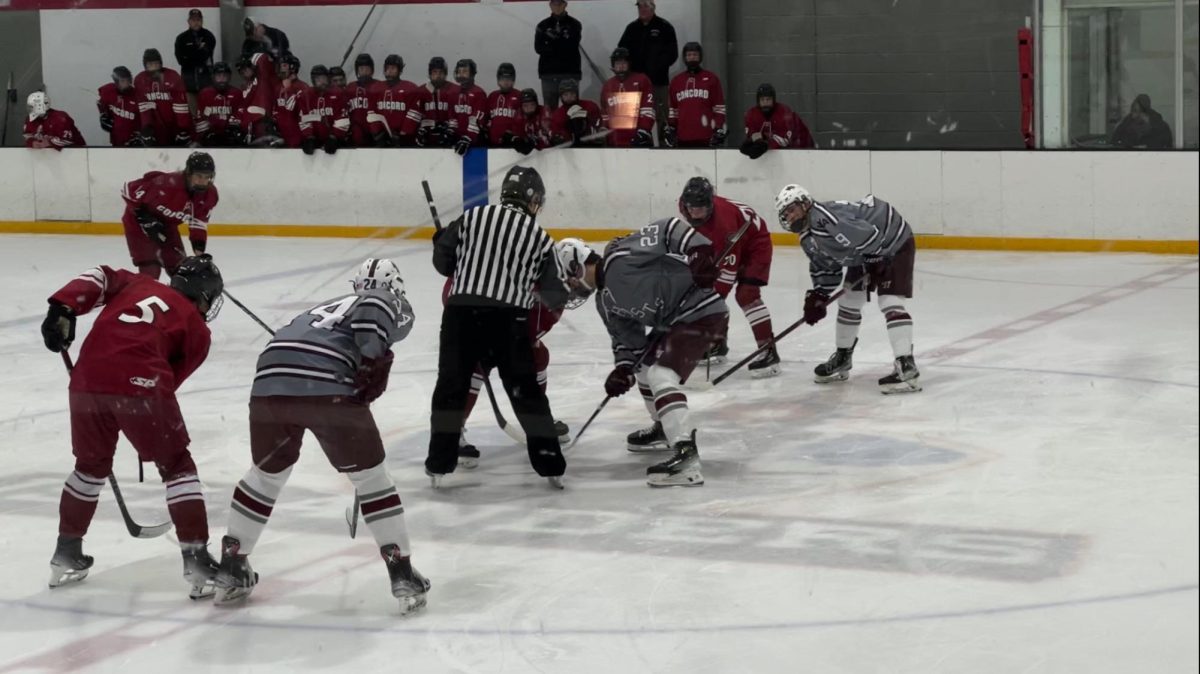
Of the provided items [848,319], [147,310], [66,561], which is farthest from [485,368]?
[848,319]

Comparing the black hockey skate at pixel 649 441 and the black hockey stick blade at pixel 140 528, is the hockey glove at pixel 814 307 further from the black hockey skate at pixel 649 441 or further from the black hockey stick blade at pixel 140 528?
the black hockey stick blade at pixel 140 528

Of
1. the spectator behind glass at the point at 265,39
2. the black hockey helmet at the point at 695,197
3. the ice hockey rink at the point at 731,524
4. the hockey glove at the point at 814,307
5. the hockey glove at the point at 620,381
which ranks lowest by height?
the ice hockey rink at the point at 731,524

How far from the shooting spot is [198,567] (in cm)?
317

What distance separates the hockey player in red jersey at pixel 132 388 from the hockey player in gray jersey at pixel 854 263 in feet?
7.68

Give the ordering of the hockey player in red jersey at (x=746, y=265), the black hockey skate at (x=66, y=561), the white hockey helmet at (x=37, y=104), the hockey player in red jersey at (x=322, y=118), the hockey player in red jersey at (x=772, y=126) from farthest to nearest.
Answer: the white hockey helmet at (x=37, y=104), the hockey player in red jersey at (x=772, y=126), the hockey player in red jersey at (x=746, y=265), the hockey player in red jersey at (x=322, y=118), the black hockey skate at (x=66, y=561)

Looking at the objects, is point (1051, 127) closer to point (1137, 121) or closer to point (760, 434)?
point (760, 434)

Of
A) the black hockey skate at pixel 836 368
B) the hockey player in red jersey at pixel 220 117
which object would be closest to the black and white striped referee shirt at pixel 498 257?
the black hockey skate at pixel 836 368

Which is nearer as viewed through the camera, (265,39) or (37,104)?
(265,39)

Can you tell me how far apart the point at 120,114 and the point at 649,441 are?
185 inches

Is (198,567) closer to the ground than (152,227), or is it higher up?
closer to the ground

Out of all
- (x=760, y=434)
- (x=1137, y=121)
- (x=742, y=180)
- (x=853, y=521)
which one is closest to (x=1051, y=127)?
(x=760, y=434)

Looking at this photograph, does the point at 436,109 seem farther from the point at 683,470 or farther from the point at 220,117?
the point at 220,117

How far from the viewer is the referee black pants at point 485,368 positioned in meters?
3.89

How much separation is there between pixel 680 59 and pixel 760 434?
2.18 m
